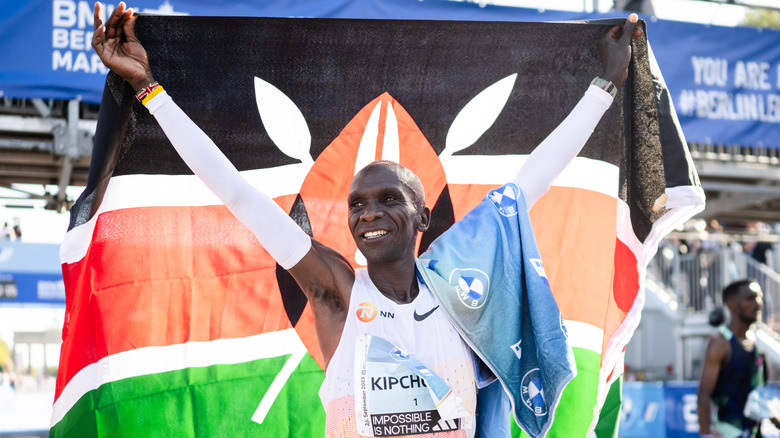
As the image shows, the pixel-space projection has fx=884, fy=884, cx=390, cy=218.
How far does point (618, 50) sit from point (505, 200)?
983mm

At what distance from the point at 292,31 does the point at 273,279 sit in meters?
1.09

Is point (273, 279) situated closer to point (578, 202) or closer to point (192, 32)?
point (192, 32)

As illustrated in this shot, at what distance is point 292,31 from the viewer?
151 inches

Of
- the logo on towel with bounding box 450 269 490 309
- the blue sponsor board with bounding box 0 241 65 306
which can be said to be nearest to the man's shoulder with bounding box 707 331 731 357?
the logo on towel with bounding box 450 269 490 309

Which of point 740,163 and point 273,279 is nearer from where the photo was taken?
point 273,279

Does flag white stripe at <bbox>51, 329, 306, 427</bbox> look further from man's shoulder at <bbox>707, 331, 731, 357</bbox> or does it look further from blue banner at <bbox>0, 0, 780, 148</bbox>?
man's shoulder at <bbox>707, 331, 731, 357</bbox>

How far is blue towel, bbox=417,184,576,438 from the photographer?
2842 millimetres

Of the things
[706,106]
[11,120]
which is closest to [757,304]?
[706,106]

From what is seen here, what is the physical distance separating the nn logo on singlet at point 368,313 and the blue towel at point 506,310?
0.61ft

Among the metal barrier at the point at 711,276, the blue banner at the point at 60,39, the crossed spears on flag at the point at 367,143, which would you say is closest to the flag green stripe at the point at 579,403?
the crossed spears on flag at the point at 367,143

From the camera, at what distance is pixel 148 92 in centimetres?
308

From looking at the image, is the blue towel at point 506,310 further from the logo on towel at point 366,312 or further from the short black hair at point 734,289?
the short black hair at point 734,289

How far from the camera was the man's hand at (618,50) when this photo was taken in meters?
3.61

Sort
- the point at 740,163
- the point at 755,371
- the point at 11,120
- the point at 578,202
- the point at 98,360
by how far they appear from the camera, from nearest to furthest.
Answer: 1. the point at 98,360
2. the point at 578,202
3. the point at 755,371
4. the point at 11,120
5. the point at 740,163
